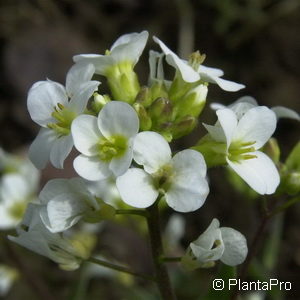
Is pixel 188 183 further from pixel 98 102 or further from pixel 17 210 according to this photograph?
pixel 17 210

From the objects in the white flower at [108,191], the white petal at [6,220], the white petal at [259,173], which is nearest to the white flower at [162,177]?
the white petal at [259,173]

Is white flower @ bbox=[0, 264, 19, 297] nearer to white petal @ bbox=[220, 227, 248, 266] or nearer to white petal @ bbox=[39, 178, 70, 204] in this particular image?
white petal @ bbox=[39, 178, 70, 204]

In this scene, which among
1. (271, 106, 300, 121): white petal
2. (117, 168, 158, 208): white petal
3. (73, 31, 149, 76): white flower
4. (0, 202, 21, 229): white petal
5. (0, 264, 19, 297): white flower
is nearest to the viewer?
(117, 168, 158, 208): white petal

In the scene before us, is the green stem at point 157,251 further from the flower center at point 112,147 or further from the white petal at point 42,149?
the white petal at point 42,149

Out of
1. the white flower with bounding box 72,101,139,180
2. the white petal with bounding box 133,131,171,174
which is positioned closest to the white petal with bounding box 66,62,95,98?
the white flower with bounding box 72,101,139,180

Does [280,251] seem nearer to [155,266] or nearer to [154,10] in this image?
[155,266]
